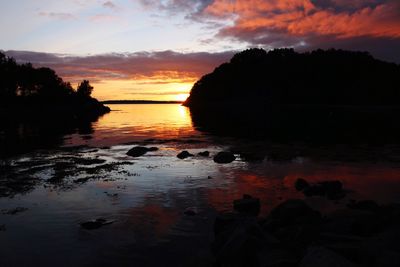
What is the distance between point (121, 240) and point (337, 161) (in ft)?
93.0

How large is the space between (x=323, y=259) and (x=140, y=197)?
1581 cm

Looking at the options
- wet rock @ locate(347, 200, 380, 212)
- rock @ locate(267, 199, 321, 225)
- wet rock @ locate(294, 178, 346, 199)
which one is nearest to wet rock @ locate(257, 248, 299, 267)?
rock @ locate(267, 199, 321, 225)

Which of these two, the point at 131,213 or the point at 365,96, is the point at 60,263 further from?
the point at 365,96

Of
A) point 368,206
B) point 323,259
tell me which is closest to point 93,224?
point 323,259

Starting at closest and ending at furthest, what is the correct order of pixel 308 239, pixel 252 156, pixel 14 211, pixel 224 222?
pixel 308 239
pixel 224 222
pixel 14 211
pixel 252 156

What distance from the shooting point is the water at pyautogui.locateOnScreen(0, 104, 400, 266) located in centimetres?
1587

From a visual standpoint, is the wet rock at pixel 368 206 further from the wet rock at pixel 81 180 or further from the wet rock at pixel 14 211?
the wet rock at pixel 81 180

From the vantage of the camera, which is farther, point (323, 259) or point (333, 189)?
point (333, 189)

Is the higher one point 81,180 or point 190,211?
point 190,211

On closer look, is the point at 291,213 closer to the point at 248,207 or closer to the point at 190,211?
the point at 248,207

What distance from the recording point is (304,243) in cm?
1373

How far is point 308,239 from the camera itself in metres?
13.8

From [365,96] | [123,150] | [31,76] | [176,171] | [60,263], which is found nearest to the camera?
[60,263]

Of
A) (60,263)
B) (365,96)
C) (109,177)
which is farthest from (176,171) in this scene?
(365,96)
